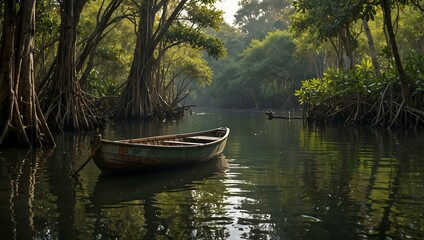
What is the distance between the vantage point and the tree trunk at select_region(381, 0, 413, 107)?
621 inches

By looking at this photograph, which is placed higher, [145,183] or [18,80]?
[18,80]

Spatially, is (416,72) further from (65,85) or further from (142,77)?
(142,77)

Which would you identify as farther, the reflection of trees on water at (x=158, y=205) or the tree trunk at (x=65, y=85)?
the tree trunk at (x=65, y=85)

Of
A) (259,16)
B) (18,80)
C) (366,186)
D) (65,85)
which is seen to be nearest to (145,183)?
(366,186)

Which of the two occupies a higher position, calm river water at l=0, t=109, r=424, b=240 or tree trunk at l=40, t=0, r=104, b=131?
tree trunk at l=40, t=0, r=104, b=131

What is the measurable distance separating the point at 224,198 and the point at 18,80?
7.17 meters

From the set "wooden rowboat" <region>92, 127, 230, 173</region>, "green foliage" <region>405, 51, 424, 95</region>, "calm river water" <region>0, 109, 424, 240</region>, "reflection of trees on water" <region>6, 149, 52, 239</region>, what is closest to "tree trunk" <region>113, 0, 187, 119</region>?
"green foliage" <region>405, 51, 424, 95</region>

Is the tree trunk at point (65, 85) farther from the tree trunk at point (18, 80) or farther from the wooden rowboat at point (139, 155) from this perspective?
the wooden rowboat at point (139, 155)

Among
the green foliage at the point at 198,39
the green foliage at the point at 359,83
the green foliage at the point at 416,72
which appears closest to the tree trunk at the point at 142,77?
the green foliage at the point at 198,39

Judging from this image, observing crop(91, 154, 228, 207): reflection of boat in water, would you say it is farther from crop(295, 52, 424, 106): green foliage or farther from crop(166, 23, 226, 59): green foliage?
crop(166, 23, 226, 59): green foliage

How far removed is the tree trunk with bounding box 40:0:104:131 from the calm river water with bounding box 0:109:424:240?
5.02 metres

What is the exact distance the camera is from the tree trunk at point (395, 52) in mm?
15778

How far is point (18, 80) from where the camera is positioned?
12102mm

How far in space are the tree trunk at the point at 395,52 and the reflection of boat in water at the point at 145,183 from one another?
8.38 m
